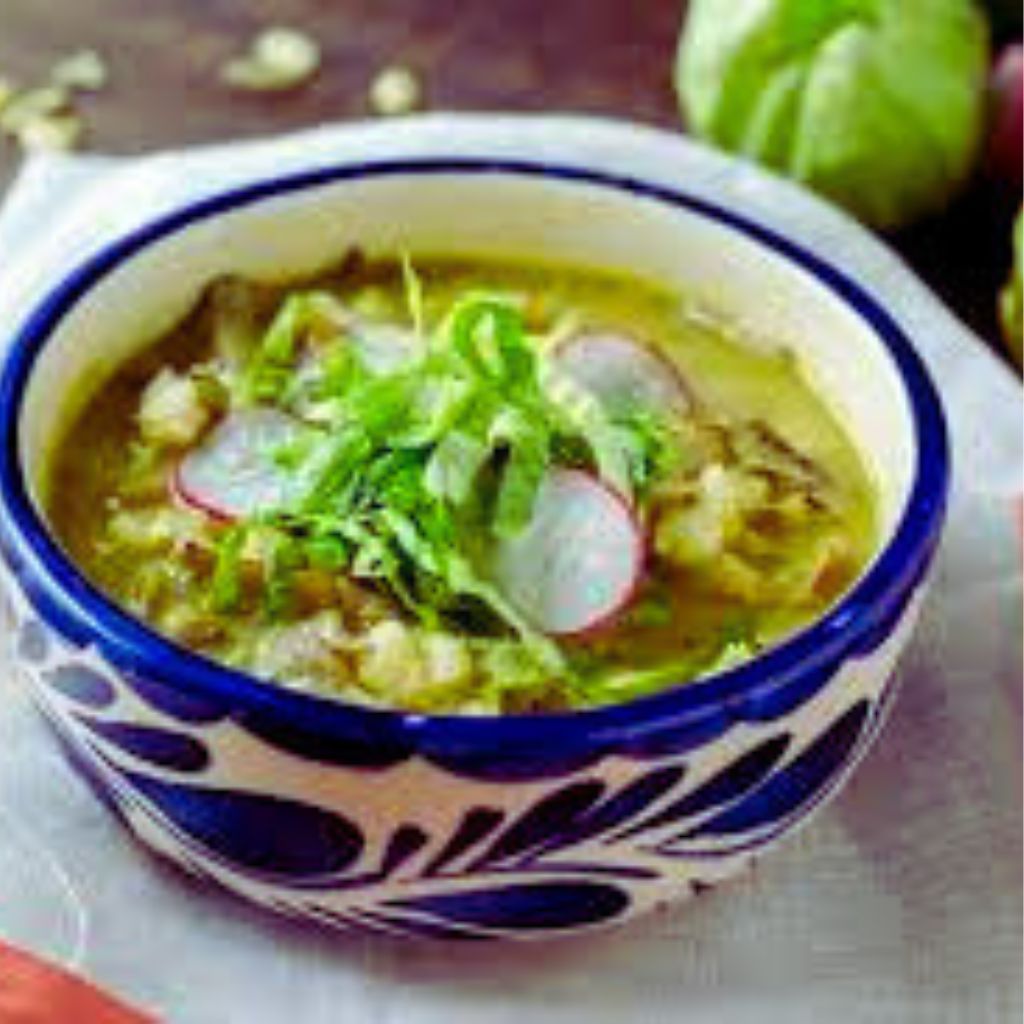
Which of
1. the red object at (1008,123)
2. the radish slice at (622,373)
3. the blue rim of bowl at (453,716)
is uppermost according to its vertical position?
the red object at (1008,123)

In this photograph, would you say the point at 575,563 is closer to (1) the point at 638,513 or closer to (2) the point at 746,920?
(1) the point at 638,513

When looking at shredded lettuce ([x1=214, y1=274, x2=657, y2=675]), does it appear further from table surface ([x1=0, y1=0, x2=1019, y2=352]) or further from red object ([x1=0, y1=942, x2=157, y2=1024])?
table surface ([x1=0, y1=0, x2=1019, y2=352])

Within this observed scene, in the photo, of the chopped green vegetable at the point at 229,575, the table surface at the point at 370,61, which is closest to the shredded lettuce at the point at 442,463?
the chopped green vegetable at the point at 229,575

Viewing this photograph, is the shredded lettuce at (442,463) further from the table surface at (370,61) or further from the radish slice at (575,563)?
the table surface at (370,61)

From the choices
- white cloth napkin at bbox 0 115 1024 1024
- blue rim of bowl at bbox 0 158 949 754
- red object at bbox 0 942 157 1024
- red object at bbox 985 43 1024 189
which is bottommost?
red object at bbox 0 942 157 1024

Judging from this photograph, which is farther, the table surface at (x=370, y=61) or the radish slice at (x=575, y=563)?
the table surface at (x=370, y=61)

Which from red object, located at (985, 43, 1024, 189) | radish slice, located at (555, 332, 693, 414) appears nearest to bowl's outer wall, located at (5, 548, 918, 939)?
radish slice, located at (555, 332, 693, 414)
